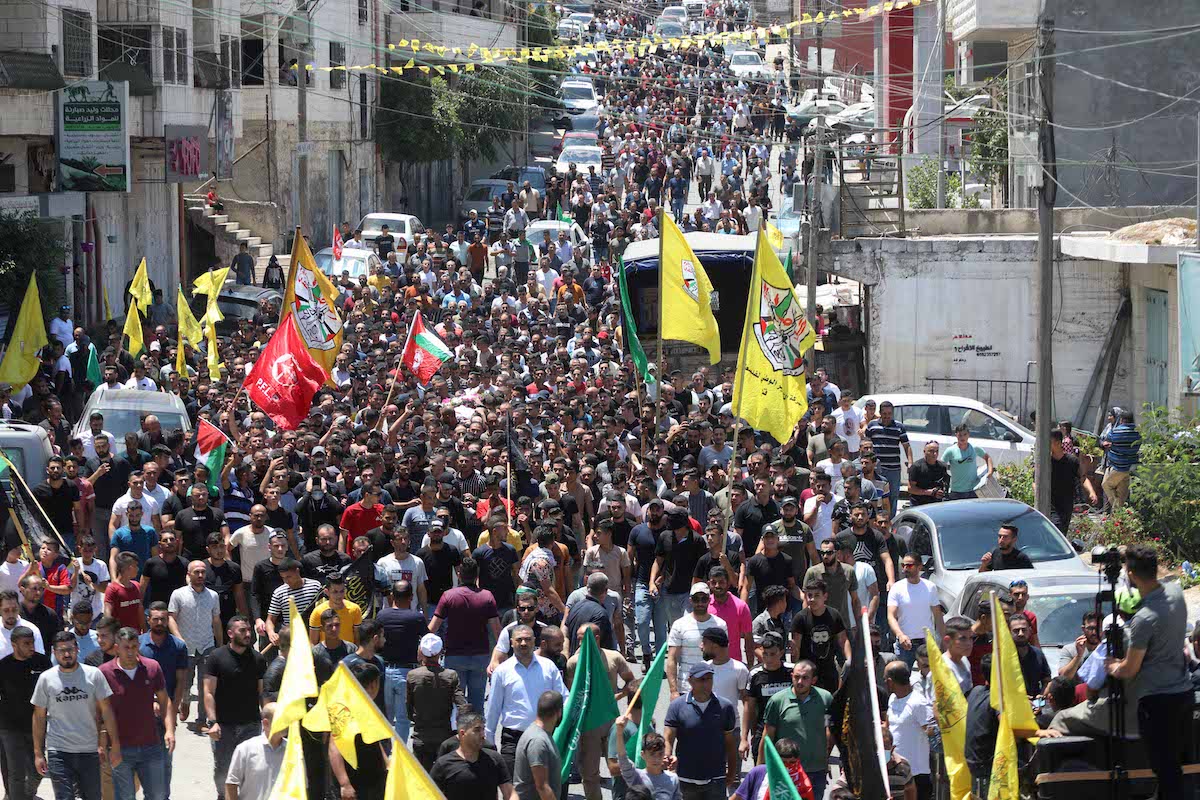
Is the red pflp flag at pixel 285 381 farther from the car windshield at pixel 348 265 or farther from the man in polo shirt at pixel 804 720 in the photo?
the car windshield at pixel 348 265

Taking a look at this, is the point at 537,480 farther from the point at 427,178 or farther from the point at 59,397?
the point at 427,178

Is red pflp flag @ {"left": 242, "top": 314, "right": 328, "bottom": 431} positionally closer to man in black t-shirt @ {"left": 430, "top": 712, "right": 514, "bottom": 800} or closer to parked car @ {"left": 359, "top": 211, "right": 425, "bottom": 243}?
man in black t-shirt @ {"left": 430, "top": 712, "right": 514, "bottom": 800}

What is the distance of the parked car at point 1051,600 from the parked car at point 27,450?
7.73m

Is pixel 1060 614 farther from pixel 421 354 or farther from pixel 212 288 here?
pixel 212 288

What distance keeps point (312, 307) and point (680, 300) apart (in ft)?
Result: 13.1

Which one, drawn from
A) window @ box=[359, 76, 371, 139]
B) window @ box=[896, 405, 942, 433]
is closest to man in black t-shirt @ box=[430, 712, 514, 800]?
window @ box=[896, 405, 942, 433]

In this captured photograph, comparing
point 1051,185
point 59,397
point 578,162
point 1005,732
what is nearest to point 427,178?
point 578,162

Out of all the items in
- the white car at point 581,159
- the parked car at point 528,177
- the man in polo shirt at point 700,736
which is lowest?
the man in polo shirt at point 700,736

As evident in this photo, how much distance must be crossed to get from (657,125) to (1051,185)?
35821 mm

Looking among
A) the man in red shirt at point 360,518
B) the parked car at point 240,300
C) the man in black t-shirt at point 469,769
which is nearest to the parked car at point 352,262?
the parked car at point 240,300

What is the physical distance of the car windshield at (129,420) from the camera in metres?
18.1

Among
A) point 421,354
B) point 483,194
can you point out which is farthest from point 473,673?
point 483,194

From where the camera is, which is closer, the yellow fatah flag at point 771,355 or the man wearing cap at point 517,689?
the man wearing cap at point 517,689

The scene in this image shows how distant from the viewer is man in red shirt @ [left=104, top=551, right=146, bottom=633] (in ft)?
39.3
